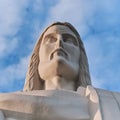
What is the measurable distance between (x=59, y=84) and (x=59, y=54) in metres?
0.58

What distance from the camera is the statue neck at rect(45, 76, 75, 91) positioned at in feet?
28.7

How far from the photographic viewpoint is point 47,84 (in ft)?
29.2

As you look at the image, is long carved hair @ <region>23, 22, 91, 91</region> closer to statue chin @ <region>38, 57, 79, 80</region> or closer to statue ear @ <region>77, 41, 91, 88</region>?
statue ear @ <region>77, 41, 91, 88</region>

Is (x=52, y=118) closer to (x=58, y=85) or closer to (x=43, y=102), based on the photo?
(x=43, y=102)

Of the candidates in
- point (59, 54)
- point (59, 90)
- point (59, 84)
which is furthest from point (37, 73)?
point (59, 90)

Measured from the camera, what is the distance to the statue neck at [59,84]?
8.75 metres

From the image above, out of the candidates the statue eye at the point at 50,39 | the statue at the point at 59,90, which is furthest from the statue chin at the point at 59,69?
the statue eye at the point at 50,39

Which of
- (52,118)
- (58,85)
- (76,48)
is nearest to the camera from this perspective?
(52,118)

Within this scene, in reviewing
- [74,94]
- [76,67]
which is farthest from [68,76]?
[74,94]

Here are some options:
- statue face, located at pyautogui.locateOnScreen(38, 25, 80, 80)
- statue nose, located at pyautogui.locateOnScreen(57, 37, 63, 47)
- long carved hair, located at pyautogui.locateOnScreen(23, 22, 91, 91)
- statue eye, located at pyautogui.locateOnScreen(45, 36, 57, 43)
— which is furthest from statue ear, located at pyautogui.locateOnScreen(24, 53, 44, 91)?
statue nose, located at pyautogui.locateOnScreen(57, 37, 63, 47)

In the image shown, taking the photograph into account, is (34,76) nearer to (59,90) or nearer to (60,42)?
(60,42)

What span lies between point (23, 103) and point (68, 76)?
2.26 metres

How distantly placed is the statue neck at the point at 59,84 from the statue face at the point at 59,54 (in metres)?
0.07

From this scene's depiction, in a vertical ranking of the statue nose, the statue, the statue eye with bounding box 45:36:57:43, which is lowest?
the statue
